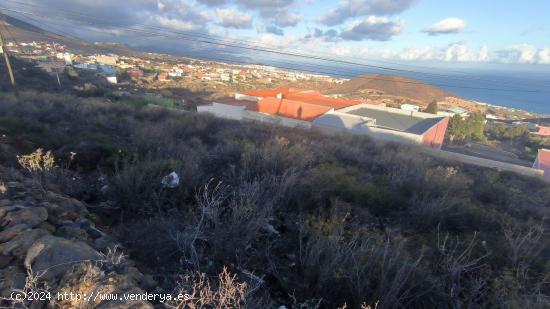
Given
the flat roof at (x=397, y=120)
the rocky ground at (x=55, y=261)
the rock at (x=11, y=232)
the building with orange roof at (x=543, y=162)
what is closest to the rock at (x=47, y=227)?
the rocky ground at (x=55, y=261)

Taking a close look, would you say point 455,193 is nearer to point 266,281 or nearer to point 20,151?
point 266,281

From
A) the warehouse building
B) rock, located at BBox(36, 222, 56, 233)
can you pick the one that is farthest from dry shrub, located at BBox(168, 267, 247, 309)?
the warehouse building

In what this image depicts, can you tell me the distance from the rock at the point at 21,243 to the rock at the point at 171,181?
2.35m

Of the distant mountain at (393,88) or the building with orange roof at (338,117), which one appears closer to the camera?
the building with orange roof at (338,117)

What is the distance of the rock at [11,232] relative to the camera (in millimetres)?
2363

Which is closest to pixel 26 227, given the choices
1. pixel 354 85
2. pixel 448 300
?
pixel 448 300

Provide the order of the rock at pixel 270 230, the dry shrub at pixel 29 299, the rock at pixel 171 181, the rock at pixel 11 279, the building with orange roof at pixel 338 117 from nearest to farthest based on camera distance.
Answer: the dry shrub at pixel 29 299 < the rock at pixel 11 279 < the rock at pixel 270 230 < the rock at pixel 171 181 < the building with orange roof at pixel 338 117

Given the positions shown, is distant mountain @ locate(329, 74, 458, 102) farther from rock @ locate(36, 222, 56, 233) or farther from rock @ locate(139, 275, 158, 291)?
rock @ locate(139, 275, 158, 291)

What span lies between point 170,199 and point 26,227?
211 centimetres

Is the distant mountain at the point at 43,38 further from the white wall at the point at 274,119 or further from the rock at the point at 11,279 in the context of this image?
the rock at the point at 11,279

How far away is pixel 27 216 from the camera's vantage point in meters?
2.66

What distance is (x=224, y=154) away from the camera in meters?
6.93

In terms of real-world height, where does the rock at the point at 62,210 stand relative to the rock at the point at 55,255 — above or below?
below

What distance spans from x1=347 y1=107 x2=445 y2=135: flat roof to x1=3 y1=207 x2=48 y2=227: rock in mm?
25369
